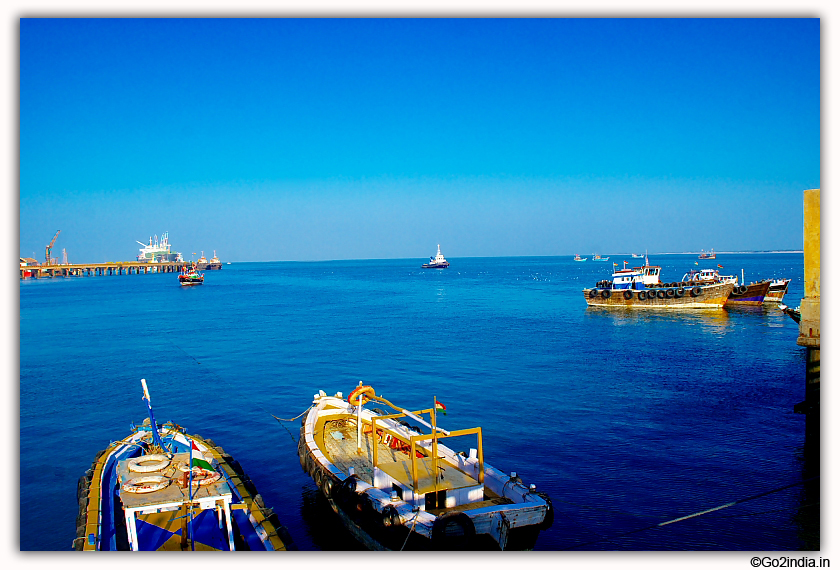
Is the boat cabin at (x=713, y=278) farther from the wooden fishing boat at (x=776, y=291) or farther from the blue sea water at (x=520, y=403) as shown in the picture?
the blue sea water at (x=520, y=403)

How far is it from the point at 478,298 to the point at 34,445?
53.6 meters

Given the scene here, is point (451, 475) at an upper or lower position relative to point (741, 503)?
A: upper

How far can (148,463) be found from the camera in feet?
30.7

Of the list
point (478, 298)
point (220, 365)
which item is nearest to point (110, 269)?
point (478, 298)

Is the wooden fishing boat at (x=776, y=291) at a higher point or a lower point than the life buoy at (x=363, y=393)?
higher

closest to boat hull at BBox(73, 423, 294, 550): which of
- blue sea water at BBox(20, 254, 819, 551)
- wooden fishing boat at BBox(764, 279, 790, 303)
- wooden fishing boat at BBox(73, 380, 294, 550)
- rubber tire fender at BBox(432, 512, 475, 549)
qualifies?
wooden fishing boat at BBox(73, 380, 294, 550)

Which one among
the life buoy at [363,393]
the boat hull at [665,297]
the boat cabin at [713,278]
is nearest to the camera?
the life buoy at [363,393]

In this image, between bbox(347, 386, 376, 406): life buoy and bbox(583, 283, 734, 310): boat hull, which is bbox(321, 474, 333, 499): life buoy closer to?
bbox(347, 386, 376, 406): life buoy

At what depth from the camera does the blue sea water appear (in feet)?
38.2

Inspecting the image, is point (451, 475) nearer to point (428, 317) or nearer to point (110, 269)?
point (428, 317)

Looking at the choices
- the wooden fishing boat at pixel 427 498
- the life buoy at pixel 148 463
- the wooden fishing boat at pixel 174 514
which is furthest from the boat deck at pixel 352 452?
the life buoy at pixel 148 463

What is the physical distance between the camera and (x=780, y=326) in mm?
37750

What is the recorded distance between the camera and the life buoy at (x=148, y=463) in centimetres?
898
